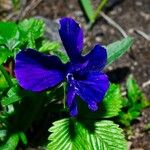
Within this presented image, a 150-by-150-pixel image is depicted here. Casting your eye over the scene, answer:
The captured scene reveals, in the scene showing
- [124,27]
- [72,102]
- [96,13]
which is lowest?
[124,27]

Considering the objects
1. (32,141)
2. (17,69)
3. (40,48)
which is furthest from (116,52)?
(32,141)

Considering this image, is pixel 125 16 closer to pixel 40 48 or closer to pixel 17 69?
pixel 40 48

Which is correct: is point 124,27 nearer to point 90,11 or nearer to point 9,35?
point 90,11

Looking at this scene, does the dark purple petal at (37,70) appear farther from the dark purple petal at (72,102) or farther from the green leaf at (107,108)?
the green leaf at (107,108)

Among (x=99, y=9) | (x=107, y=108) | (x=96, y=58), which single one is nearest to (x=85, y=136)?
(x=107, y=108)

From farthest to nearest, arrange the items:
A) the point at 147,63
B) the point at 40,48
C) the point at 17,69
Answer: the point at 147,63 → the point at 40,48 → the point at 17,69

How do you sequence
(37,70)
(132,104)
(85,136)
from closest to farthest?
(37,70)
(85,136)
(132,104)
